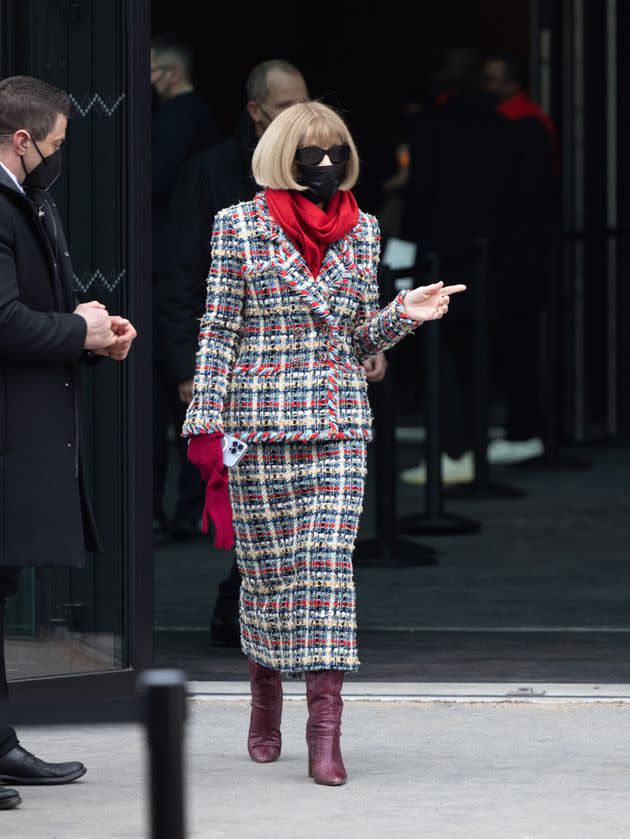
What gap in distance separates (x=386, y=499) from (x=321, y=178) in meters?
3.43

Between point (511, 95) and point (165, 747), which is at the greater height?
point (511, 95)

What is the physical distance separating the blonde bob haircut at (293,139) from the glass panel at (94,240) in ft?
2.71

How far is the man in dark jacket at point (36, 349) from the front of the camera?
4902 millimetres

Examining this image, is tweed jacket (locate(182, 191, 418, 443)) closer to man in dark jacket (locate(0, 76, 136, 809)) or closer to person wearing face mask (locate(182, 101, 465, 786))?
person wearing face mask (locate(182, 101, 465, 786))

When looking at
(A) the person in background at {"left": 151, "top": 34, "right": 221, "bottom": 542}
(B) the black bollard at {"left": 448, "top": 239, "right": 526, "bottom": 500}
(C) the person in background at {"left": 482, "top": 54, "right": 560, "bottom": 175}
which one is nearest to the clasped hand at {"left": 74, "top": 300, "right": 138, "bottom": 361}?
(A) the person in background at {"left": 151, "top": 34, "right": 221, "bottom": 542}

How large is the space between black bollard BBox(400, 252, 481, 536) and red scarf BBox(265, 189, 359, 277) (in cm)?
388

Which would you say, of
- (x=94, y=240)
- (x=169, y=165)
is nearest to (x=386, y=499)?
(x=169, y=165)

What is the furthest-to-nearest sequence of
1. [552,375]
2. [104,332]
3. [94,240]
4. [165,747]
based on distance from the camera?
[552,375] < [94,240] < [104,332] < [165,747]

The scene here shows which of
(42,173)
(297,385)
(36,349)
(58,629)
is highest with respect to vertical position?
(42,173)

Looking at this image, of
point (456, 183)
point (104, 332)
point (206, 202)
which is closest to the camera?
point (104, 332)

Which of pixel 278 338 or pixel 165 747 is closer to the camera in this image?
pixel 165 747

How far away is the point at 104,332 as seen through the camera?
499 centimetres

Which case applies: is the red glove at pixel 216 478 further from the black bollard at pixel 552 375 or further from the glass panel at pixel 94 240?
the black bollard at pixel 552 375

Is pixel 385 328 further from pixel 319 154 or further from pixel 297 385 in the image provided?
pixel 319 154
